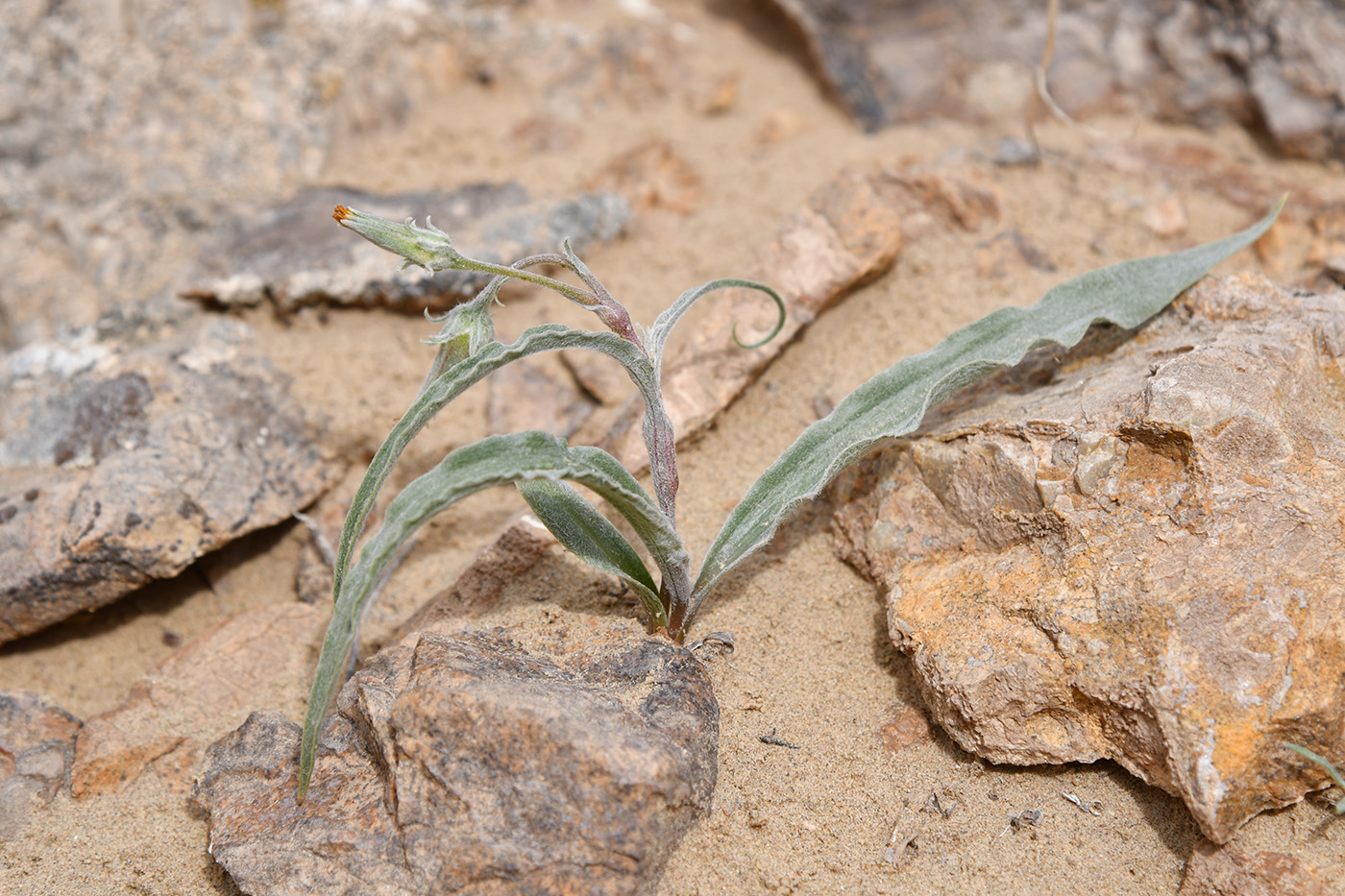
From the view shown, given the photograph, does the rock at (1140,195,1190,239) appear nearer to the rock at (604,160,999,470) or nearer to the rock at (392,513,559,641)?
the rock at (604,160,999,470)

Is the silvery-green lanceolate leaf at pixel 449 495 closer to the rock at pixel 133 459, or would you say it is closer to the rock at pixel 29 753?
the rock at pixel 29 753

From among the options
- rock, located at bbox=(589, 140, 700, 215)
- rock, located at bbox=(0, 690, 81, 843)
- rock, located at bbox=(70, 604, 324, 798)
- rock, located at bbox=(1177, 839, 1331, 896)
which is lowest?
rock, located at bbox=(0, 690, 81, 843)

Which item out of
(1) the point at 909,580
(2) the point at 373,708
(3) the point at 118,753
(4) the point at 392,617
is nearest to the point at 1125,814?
(1) the point at 909,580

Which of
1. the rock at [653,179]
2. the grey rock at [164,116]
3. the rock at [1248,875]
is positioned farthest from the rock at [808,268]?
the rock at [1248,875]

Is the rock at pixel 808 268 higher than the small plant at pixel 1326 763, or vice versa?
the small plant at pixel 1326 763

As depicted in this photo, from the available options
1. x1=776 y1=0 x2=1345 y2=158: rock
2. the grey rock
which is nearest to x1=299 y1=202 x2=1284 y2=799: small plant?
x1=776 y1=0 x2=1345 y2=158: rock

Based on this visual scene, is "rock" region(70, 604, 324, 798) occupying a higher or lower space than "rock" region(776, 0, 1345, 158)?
lower

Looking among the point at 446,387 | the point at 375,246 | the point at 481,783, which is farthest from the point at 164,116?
the point at 481,783

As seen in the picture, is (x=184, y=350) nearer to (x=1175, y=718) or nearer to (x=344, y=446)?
(x=344, y=446)
